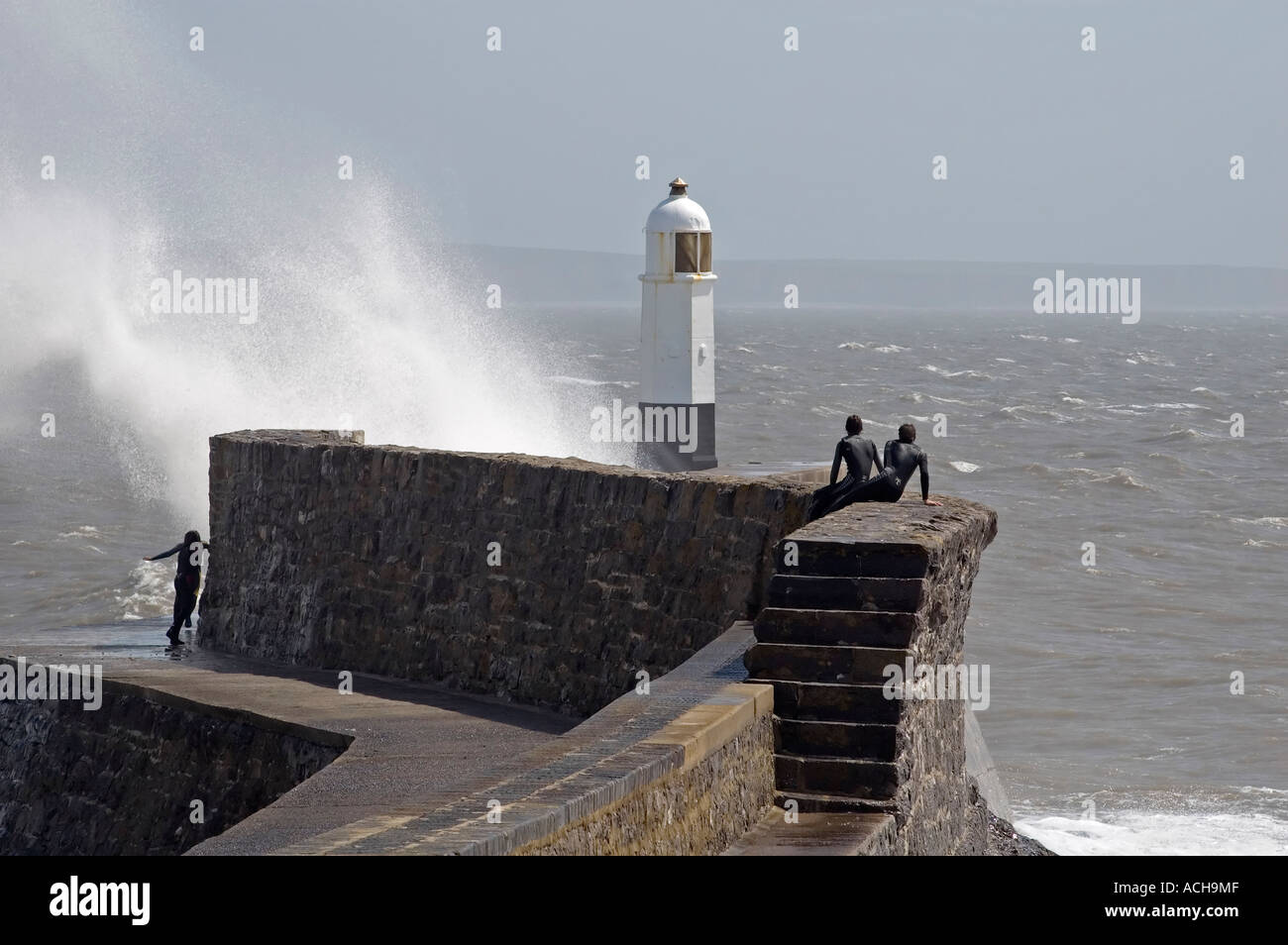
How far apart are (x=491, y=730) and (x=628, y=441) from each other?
9.81 meters

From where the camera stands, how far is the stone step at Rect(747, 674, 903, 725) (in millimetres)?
7473

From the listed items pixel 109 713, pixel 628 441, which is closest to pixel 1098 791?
pixel 628 441

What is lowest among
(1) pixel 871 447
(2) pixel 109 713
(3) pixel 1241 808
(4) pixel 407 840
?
(3) pixel 1241 808

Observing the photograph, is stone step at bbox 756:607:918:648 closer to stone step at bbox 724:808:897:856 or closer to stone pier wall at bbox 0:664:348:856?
stone step at bbox 724:808:897:856

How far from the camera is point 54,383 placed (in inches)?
2275

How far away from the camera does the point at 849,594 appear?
7770 mm

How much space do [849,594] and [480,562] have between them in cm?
394

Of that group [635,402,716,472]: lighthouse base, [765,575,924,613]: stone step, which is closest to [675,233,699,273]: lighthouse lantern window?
[635,402,716,472]: lighthouse base

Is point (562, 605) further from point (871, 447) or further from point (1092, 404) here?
point (1092, 404)

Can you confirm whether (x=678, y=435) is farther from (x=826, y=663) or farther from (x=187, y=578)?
(x=826, y=663)

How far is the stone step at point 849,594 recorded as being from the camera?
773 cm

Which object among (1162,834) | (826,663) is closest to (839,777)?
(826,663)

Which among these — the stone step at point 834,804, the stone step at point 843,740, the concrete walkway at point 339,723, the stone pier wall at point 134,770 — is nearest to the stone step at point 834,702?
the stone step at point 843,740
